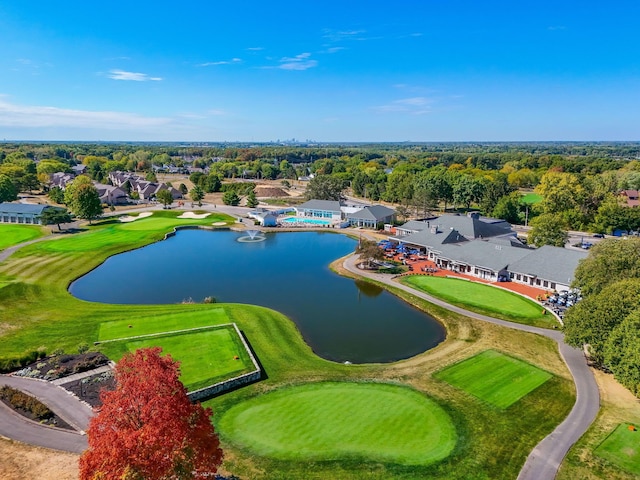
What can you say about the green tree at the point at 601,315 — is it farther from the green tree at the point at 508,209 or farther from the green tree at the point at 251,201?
the green tree at the point at 251,201

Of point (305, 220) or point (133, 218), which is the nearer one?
point (133, 218)

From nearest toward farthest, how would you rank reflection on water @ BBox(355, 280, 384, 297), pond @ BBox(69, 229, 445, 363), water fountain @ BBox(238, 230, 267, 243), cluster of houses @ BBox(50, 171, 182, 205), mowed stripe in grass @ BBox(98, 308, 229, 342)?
1. mowed stripe in grass @ BBox(98, 308, 229, 342)
2. pond @ BBox(69, 229, 445, 363)
3. reflection on water @ BBox(355, 280, 384, 297)
4. water fountain @ BBox(238, 230, 267, 243)
5. cluster of houses @ BBox(50, 171, 182, 205)

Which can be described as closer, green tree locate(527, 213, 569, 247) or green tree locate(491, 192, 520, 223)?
green tree locate(527, 213, 569, 247)

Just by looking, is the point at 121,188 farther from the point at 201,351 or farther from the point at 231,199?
the point at 201,351

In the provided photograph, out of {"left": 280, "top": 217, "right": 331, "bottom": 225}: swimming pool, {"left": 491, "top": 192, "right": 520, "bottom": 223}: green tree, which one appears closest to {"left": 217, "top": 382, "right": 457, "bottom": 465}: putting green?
{"left": 280, "top": 217, "right": 331, "bottom": 225}: swimming pool

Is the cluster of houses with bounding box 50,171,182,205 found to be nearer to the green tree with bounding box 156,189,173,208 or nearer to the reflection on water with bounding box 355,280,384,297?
the green tree with bounding box 156,189,173,208

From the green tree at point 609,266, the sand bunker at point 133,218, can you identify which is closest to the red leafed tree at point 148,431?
the green tree at point 609,266

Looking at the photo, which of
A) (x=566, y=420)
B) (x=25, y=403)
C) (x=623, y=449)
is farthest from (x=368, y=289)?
(x=25, y=403)

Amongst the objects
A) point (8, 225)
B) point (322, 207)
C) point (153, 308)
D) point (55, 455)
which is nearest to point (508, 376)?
point (55, 455)
